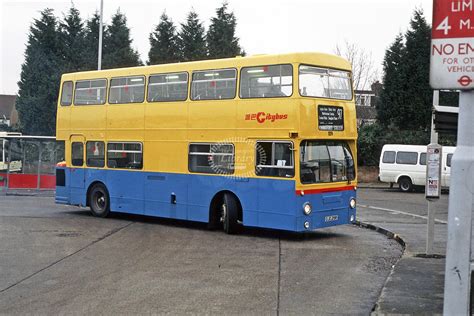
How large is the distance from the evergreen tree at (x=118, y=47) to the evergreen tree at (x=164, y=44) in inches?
57.4

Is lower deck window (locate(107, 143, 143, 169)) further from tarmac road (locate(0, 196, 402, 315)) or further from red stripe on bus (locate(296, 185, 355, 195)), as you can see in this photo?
red stripe on bus (locate(296, 185, 355, 195))

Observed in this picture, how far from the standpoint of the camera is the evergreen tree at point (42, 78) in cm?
4672

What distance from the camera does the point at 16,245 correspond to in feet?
41.8

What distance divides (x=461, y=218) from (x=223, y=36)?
41.5 metres

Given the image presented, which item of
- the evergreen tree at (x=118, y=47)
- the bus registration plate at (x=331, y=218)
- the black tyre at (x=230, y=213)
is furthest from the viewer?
the evergreen tree at (x=118, y=47)

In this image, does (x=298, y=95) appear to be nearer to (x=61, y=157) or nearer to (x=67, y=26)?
(x=61, y=157)

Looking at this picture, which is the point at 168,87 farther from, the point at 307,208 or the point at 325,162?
the point at 307,208

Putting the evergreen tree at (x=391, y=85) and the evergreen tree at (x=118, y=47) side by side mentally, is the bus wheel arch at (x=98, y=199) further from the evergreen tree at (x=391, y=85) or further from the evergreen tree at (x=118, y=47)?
the evergreen tree at (x=118, y=47)

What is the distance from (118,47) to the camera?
48562 millimetres

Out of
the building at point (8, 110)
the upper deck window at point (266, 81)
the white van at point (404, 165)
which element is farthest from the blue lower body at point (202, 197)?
the building at point (8, 110)

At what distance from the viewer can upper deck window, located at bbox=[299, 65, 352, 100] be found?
526 inches

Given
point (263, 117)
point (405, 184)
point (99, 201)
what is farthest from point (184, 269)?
point (405, 184)

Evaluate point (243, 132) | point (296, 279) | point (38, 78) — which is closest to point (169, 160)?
point (243, 132)

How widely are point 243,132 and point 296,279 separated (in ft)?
17.2
